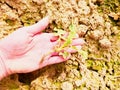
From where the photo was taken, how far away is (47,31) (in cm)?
210

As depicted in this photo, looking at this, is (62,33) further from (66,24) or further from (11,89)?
(11,89)

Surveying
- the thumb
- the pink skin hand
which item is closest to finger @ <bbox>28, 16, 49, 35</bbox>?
the pink skin hand

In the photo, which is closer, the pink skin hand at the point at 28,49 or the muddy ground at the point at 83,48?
the pink skin hand at the point at 28,49

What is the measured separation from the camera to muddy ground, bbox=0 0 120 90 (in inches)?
79.7

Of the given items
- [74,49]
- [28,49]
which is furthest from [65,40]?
[28,49]

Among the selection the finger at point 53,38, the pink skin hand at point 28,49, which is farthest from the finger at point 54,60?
the finger at point 53,38

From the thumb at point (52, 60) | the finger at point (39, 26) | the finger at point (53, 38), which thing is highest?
the finger at point (39, 26)

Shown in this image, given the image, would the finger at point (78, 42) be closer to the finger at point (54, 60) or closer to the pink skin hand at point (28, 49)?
the pink skin hand at point (28, 49)

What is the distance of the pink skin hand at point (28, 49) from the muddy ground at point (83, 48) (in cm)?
9

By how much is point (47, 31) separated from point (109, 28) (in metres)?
0.39

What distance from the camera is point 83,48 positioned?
7.12 ft

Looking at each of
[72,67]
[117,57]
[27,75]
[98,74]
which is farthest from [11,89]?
[117,57]

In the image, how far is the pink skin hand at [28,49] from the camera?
1915 millimetres

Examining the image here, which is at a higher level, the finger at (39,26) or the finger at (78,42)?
the finger at (39,26)
